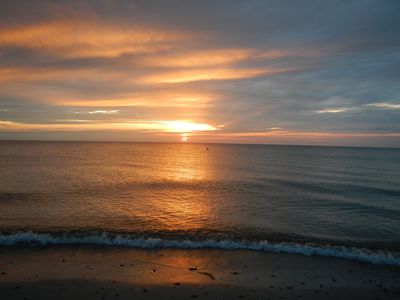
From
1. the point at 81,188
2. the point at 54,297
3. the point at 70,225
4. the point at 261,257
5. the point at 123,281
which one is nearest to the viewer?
the point at 54,297

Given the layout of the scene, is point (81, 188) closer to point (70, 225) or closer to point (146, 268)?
point (70, 225)

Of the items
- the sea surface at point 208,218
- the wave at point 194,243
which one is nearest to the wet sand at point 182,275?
the wave at point 194,243

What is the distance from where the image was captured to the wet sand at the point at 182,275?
34.0 feet

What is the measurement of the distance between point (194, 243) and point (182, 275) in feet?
13.1

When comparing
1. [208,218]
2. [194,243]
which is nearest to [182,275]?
[194,243]

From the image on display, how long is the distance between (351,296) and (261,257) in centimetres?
452

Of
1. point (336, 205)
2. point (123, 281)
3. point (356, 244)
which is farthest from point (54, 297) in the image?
point (336, 205)

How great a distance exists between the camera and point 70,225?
61.6ft

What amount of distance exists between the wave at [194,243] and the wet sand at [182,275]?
643 mm

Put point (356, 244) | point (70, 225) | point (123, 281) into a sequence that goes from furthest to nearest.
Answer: point (70, 225) → point (356, 244) → point (123, 281)

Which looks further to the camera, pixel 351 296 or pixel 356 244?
pixel 356 244

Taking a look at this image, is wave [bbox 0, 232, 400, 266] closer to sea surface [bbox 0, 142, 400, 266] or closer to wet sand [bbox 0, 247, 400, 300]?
sea surface [bbox 0, 142, 400, 266]

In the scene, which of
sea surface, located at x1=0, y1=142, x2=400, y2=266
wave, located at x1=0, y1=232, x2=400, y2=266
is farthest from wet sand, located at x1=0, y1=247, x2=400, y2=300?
sea surface, located at x1=0, y1=142, x2=400, y2=266

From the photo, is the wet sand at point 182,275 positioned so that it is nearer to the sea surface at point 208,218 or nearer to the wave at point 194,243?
the wave at point 194,243
